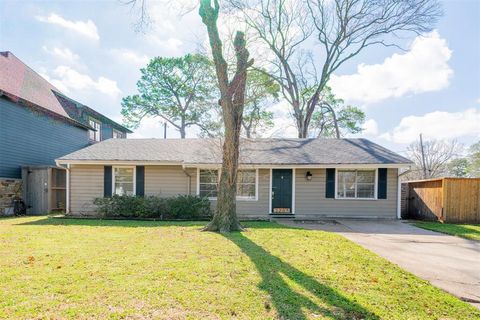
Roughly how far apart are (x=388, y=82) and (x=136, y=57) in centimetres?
1344

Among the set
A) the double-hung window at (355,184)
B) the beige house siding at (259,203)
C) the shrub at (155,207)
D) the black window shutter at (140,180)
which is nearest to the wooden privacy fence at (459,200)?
the double-hung window at (355,184)

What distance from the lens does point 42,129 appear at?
14156 millimetres

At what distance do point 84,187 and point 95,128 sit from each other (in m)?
10.1

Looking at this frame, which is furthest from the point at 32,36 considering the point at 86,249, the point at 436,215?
the point at 436,215

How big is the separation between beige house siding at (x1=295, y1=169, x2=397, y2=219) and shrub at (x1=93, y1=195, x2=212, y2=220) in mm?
3800

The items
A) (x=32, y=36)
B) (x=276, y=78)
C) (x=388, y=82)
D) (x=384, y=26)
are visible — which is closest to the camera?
(x=32, y=36)

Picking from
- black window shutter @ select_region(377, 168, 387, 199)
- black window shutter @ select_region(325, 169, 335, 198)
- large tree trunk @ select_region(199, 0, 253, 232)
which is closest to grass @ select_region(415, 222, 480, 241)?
black window shutter @ select_region(377, 168, 387, 199)

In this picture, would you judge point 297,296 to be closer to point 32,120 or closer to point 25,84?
point 32,120

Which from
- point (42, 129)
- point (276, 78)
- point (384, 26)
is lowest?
point (42, 129)

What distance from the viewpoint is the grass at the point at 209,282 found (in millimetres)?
2865

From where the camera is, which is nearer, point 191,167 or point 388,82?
point 191,167

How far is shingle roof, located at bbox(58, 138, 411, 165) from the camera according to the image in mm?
10867

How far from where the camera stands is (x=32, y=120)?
13.4 metres

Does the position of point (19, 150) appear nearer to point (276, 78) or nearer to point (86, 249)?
point (86, 249)
